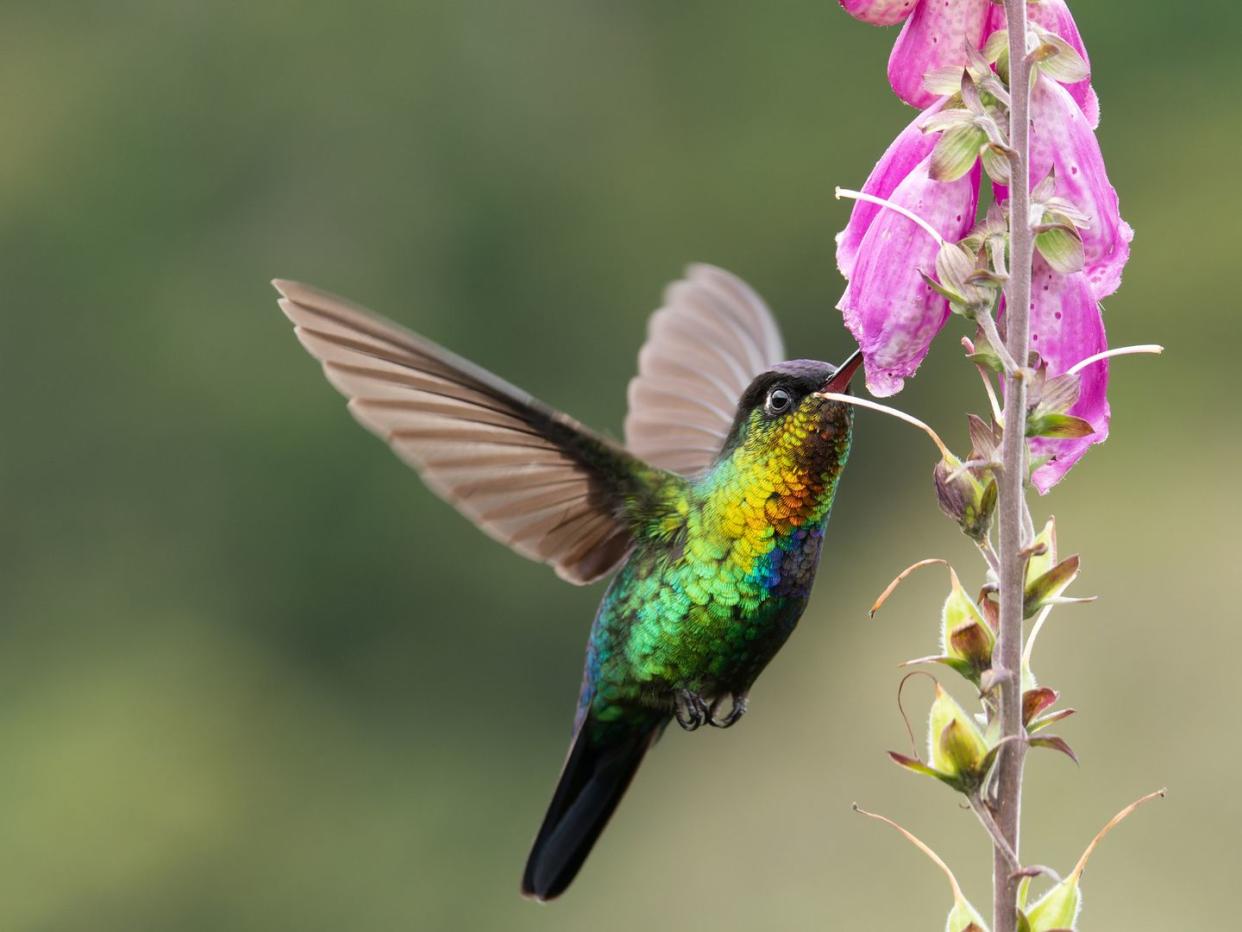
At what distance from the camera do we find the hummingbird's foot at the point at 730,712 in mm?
1399

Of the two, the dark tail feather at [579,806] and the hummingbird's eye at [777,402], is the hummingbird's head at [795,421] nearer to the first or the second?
the hummingbird's eye at [777,402]

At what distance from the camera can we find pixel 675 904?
6.61 m

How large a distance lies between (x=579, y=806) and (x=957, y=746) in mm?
714

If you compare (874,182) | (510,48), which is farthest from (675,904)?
(874,182)

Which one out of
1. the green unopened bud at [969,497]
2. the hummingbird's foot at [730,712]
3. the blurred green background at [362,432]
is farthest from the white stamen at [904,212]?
the blurred green background at [362,432]

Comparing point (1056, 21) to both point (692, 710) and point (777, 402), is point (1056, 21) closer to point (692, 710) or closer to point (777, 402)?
point (777, 402)

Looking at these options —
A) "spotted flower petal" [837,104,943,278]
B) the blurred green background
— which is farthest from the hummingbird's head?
the blurred green background

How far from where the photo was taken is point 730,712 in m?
1.42

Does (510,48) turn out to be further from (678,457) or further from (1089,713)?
(678,457)

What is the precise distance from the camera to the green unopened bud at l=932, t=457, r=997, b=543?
2.88ft

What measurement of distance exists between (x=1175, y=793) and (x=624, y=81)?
5.59 m

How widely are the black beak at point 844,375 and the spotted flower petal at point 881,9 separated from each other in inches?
8.3

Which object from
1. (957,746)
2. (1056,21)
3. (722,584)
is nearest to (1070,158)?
(1056,21)

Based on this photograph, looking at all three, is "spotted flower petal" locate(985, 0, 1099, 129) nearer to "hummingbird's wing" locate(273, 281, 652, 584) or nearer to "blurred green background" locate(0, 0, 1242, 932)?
"hummingbird's wing" locate(273, 281, 652, 584)
